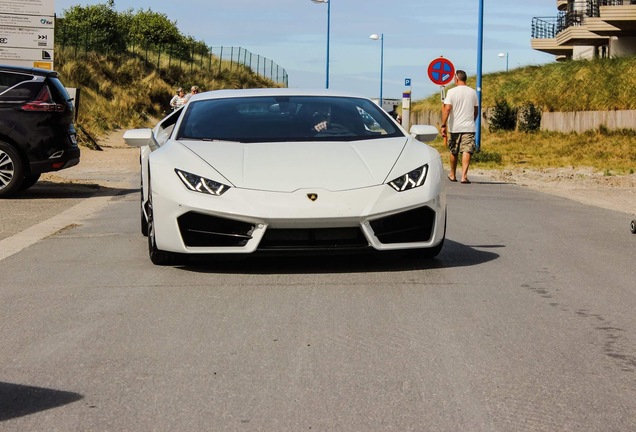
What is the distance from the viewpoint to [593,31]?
51.4m

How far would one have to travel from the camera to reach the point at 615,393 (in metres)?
4.78

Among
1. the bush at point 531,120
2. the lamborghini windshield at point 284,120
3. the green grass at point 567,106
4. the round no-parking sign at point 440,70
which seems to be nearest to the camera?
the lamborghini windshield at point 284,120

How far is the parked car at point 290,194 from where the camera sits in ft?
25.5

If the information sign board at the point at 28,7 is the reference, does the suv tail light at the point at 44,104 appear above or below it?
below

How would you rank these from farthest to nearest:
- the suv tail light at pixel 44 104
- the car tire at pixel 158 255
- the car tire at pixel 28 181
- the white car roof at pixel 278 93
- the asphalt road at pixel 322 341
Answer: the car tire at pixel 28 181 < the suv tail light at pixel 44 104 < the white car roof at pixel 278 93 < the car tire at pixel 158 255 < the asphalt road at pixel 322 341

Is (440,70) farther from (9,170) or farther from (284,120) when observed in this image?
(284,120)

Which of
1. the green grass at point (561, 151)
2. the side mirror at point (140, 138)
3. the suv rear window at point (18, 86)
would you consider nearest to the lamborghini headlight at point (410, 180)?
the side mirror at point (140, 138)

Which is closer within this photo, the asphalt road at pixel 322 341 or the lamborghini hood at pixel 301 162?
the asphalt road at pixel 322 341

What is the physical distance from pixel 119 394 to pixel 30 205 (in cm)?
1005

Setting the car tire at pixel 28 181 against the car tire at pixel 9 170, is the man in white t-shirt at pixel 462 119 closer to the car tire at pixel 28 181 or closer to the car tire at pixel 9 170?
the car tire at pixel 28 181

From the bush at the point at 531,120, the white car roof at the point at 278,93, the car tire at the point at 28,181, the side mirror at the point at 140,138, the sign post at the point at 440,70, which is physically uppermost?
the sign post at the point at 440,70

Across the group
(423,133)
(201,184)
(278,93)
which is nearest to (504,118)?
(278,93)

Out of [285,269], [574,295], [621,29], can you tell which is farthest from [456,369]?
[621,29]

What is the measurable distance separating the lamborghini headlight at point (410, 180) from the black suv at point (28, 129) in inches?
322
